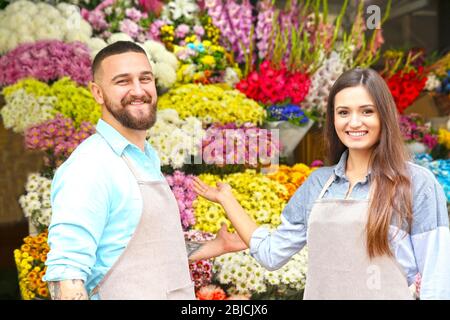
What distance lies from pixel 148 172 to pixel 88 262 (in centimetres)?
37

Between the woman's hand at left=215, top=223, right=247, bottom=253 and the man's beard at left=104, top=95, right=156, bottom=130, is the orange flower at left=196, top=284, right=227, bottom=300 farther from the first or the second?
the man's beard at left=104, top=95, right=156, bottom=130

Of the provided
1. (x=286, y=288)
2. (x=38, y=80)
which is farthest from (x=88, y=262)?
(x=38, y=80)

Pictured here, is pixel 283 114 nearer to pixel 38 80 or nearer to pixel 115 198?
pixel 38 80

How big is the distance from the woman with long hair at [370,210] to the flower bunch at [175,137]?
1070 mm

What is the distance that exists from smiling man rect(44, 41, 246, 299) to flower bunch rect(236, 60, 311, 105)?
1527mm

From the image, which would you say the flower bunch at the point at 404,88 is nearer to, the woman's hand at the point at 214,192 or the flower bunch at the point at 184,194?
the flower bunch at the point at 184,194

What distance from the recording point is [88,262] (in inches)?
63.2

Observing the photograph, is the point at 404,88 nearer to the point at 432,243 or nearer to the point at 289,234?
the point at 289,234

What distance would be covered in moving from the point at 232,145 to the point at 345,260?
1.34 metres

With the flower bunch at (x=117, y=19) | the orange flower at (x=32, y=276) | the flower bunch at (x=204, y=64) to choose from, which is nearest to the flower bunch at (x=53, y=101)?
the flower bunch at (x=117, y=19)

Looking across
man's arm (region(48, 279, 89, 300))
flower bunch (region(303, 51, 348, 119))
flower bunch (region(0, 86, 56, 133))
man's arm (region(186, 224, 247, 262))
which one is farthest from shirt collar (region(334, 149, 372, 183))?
flower bunch (region(0, 86, 56, 133))

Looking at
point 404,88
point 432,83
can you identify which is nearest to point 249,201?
point 404,88

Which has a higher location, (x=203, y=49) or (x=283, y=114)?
(x=203, y=49)

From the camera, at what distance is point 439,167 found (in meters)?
3.33
